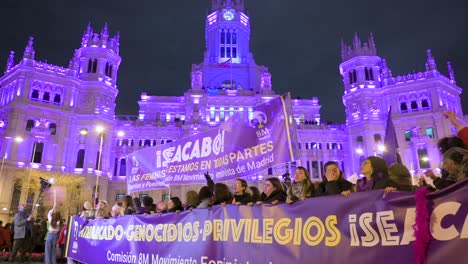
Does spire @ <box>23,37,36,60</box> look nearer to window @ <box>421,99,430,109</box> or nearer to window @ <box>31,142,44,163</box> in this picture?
window @ <box>31,142,44,163</box>

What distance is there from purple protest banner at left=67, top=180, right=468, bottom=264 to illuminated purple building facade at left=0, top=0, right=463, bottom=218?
123 ft

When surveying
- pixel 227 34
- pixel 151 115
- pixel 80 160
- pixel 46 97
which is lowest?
pixel 80 160

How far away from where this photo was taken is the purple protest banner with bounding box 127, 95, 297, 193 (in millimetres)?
8383

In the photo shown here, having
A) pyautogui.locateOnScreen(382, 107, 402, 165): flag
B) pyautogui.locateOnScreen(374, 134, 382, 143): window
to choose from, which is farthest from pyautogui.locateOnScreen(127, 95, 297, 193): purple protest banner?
pyautogui.locateOnScreen(374, 134, 382, 143): window

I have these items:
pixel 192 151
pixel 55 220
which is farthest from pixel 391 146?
pixel 55 220

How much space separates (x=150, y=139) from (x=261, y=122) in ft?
154

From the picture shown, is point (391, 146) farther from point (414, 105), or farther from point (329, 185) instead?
point (414, 105)

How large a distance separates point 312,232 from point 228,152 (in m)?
4.79

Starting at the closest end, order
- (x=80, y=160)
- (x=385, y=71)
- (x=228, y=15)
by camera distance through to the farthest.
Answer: (x=80, y=160) < (x=385, y=71) < (x=228, y=15)

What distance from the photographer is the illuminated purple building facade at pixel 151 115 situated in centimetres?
4547

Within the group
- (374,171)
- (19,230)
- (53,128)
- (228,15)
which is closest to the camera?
(374,171)

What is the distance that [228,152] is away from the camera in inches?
378

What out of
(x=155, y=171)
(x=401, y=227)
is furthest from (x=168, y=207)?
(x=401, y=227)

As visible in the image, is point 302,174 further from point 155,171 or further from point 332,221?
point 155,171
